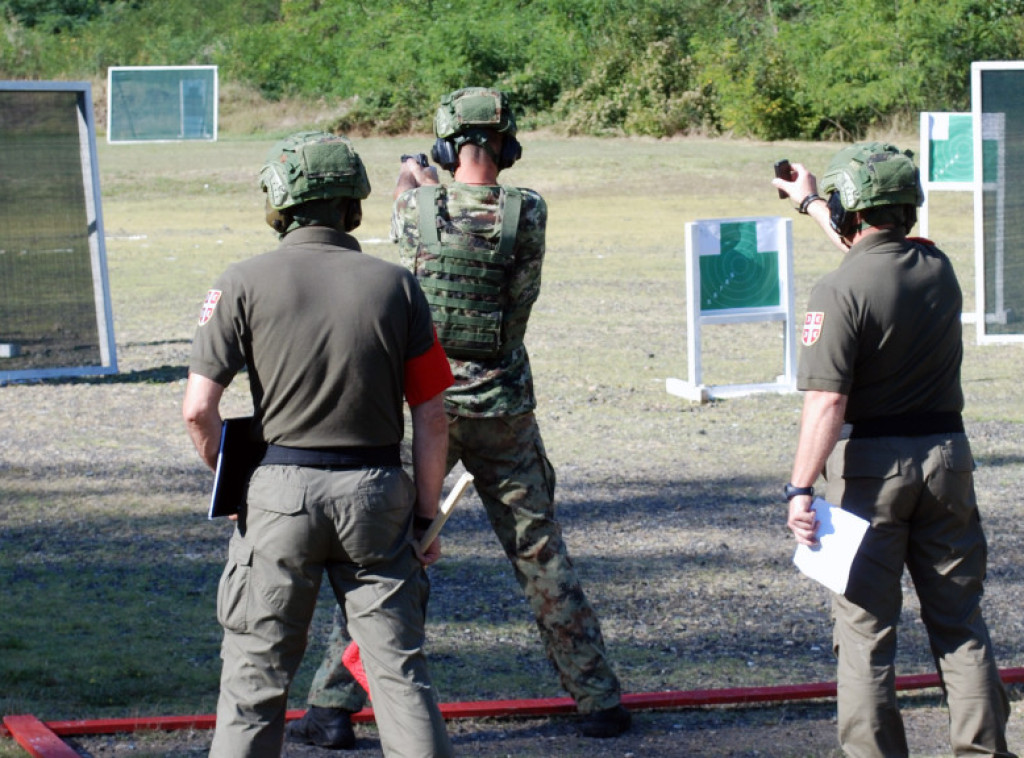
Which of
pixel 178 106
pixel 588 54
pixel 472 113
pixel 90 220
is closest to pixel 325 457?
pixel 472 113

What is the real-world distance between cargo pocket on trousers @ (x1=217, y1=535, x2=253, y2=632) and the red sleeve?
52cm

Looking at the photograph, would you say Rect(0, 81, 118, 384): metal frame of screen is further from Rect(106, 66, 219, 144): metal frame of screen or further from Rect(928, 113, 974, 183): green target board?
Rect(106, 66, 219, 144): metal frame of screen

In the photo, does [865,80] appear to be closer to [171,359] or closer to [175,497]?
[171,359]

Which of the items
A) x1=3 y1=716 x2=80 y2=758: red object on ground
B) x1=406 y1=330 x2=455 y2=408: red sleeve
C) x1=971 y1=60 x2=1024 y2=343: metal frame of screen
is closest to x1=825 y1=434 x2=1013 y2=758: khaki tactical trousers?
x1=406 y1=330 x2=455 y2=408: red sleeve

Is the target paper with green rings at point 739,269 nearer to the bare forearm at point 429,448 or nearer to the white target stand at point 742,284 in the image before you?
the white target stand at point 742,284

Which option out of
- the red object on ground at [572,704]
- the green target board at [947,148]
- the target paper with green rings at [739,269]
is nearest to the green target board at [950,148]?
the green target board at [947,148]

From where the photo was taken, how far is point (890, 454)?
3.58 meters

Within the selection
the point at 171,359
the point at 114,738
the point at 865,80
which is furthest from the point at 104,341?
the point at 865,80

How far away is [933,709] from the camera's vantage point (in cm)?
448

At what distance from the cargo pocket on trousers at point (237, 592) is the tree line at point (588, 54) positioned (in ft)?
117

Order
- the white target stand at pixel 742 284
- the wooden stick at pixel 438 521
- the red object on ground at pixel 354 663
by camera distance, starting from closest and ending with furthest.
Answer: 1. the wooden stick at pixel 438 521
2. the red object on ground at pixel 354 663
3. the white target stand at pixel 742 284

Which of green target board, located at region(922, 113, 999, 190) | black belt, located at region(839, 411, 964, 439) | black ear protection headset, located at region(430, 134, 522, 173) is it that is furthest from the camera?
green target board, located at region(922, 113, 999, 190)

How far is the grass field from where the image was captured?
16.5 ft

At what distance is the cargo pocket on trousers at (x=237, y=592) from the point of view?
3186mm
